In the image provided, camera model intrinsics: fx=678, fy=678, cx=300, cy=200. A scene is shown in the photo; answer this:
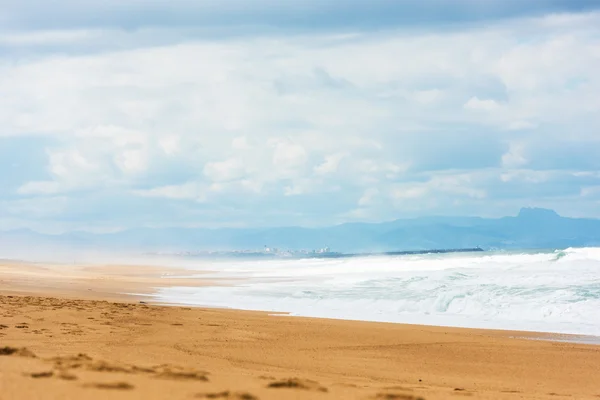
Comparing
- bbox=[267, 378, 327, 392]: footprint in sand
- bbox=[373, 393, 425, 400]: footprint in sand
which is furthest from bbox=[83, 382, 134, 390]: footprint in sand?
bbox=[373, 393, 425, 400]: footprint in sand

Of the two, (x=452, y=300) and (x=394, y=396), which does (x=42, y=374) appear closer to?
(x=394, y=396)

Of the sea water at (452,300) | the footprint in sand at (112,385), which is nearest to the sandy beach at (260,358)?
the footprint in sand at (112,385)

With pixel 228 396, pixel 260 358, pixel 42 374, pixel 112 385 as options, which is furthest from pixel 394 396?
pixel 260 358

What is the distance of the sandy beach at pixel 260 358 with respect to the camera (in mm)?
6258

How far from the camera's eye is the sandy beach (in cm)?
626

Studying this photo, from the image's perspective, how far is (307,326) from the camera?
1499 cm

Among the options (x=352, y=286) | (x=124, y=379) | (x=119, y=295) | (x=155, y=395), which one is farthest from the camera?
(x=352, y=286)

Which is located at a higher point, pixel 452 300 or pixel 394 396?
pixel 452 300

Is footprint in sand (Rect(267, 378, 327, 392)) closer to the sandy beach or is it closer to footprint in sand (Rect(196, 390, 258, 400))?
the sandy beach

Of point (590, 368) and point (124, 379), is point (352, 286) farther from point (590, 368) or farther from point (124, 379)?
point (124, 379)

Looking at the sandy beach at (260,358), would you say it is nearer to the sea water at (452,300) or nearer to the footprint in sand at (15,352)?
the footprint in sand at (15,352)

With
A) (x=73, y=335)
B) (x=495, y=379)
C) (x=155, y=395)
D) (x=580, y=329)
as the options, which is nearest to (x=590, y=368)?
(x=495, y=379)

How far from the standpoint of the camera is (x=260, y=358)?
1048 centimetres

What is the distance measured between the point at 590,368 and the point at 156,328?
8.04 metres
